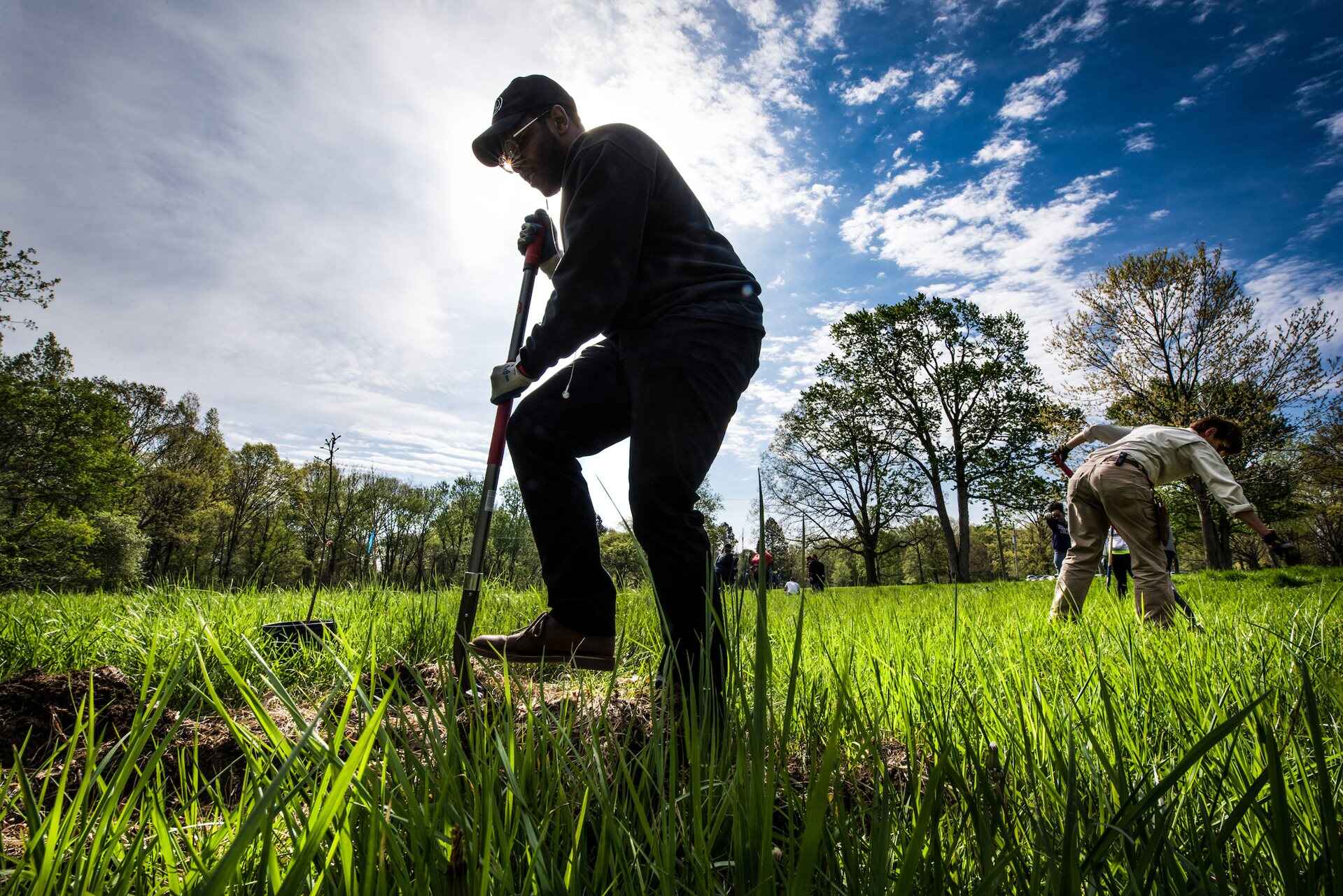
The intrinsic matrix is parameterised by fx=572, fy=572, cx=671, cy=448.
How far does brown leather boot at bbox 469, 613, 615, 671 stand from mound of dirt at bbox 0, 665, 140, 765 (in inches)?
38.4

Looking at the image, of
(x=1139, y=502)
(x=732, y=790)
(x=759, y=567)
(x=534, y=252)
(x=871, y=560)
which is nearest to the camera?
(x=759, y=567)

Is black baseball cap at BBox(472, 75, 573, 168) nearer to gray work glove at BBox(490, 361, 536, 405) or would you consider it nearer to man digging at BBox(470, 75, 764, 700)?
man digging at BBox(470, 75, 764, 700)

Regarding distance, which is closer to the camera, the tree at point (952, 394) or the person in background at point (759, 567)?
the person in background at point (759, 567)

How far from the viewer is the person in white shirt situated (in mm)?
3936

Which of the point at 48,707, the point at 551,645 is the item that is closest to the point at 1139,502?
the point at 551,645

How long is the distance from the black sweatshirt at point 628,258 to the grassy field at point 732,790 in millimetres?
1137

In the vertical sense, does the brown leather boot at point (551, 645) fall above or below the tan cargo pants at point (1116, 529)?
below

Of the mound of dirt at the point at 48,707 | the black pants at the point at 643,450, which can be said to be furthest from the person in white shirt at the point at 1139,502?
the mound of dirt at the point at 48,707

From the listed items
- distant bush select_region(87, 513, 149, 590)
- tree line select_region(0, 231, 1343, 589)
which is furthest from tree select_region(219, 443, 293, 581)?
distant bush select_region(87, 513, 149, 590)

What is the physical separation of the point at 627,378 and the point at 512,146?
1.20 meters

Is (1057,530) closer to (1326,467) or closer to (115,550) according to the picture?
(1326,467)

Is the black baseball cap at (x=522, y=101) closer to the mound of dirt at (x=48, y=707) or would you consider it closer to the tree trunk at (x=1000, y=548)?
the mound of dirt at (x=48, y=707)

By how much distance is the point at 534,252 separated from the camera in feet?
9.37

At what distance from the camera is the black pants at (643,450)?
179 centimetres
